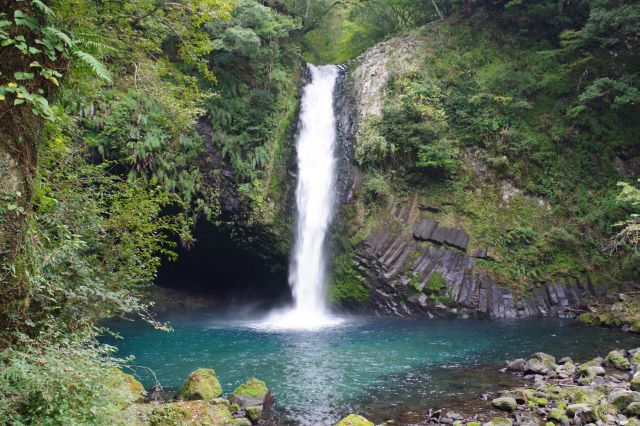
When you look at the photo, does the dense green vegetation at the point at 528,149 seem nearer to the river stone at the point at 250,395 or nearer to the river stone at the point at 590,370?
the river stone at the point at 590,370

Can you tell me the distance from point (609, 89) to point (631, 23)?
2485 mm

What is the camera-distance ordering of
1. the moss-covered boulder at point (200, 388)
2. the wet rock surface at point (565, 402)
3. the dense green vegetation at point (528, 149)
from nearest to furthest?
1. the wet rock surface at point (565, 402)
2. the moss-covered boulder at point (200, 388)
3. the dense green vegetation at point (528, 149)

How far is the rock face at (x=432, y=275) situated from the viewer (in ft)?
53.3

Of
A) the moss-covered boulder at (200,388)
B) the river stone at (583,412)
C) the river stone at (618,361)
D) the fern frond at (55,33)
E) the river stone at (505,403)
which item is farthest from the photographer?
the river stone at (618,361)

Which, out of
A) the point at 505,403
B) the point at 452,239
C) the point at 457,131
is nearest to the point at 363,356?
the point at 505,403

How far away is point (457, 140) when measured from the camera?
62.5 ft

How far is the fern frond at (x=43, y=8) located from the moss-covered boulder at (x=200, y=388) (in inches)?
256

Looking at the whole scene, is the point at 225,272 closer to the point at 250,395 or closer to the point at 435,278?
the point at 435,278

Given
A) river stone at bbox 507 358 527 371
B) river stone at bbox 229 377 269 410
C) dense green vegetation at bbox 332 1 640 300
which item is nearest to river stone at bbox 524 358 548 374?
river stone at bbox 507 358 527 371

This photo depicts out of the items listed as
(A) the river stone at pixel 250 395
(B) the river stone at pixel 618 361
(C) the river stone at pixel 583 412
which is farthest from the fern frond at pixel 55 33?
(B) the river stone at pixel 618 361

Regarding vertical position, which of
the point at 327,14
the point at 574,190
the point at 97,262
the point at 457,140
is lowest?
the point at 97,262

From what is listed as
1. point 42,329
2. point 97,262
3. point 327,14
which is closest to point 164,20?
point 97,262

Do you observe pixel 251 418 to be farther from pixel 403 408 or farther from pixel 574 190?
pixel 574 190

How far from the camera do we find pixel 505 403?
780 cm
